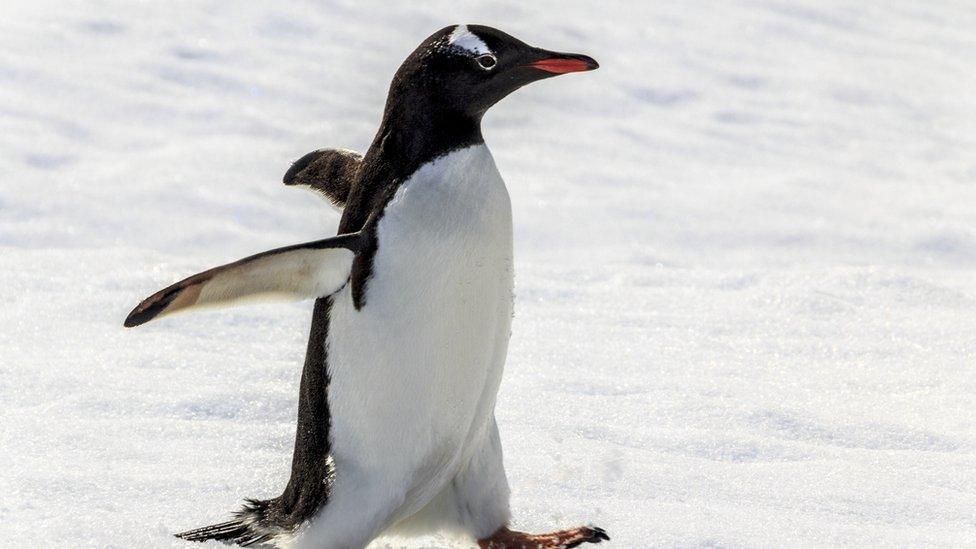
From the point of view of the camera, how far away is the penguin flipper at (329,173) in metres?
2.40

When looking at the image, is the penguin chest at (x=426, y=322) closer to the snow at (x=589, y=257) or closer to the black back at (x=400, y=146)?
the black back at (x=400, y=146)

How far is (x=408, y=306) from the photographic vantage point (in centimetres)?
196

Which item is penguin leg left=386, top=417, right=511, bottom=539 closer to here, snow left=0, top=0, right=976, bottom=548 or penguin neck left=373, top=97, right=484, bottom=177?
snow left=0, top=0, right=976, bottom=548

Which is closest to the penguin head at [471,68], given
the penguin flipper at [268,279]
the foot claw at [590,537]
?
the penguin flipper at [268,279]

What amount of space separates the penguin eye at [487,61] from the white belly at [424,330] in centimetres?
14

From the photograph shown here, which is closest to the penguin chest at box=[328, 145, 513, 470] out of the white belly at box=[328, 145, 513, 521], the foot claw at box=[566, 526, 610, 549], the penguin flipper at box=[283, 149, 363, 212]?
the white belly at box=[328, 145, 513, 521]

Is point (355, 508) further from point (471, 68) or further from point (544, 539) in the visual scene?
point (471, 68)

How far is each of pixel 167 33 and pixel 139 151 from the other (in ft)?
6.00

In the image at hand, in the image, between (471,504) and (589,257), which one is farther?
(589,257)

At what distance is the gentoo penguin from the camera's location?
1.95m

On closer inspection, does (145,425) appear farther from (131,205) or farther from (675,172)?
(675,172)

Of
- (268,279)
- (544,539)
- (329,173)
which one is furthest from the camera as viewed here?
(329,173)

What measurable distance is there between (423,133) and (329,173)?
1.52ft

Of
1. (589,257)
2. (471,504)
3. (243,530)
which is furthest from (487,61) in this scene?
(589,257)
